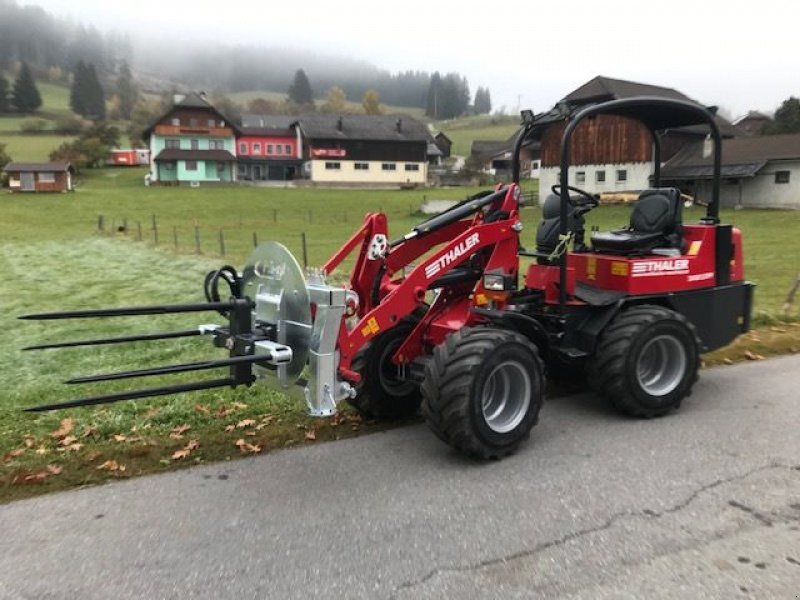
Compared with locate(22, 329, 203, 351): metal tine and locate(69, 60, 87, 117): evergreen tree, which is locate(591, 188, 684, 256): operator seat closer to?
locate(22, 329, 203, 351): metal tine

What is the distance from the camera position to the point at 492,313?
217 inches

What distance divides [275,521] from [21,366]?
5624mm

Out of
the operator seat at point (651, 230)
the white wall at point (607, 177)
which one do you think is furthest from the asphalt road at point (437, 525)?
the white wall at point (607, 177)

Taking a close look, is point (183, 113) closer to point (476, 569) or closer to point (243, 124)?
point (243, 124)

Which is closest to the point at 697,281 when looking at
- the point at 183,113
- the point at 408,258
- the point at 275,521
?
the point at 408,258

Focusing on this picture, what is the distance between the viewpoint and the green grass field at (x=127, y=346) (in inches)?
204

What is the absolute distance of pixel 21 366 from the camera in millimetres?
8297

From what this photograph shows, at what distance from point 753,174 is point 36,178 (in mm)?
53852

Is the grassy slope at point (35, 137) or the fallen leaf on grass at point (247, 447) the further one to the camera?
the grassy slope at point (35, 137)

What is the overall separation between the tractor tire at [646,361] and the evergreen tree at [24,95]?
6110 inches

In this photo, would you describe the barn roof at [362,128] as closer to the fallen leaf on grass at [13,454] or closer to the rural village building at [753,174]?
the rural village building at [753,174]

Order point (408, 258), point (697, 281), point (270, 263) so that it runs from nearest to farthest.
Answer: point (270, 263)
point (408, 258)
point (697, 281)

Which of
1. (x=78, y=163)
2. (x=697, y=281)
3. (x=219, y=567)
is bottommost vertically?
(x=219, y=567)

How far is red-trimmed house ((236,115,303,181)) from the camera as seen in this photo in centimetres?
8112
